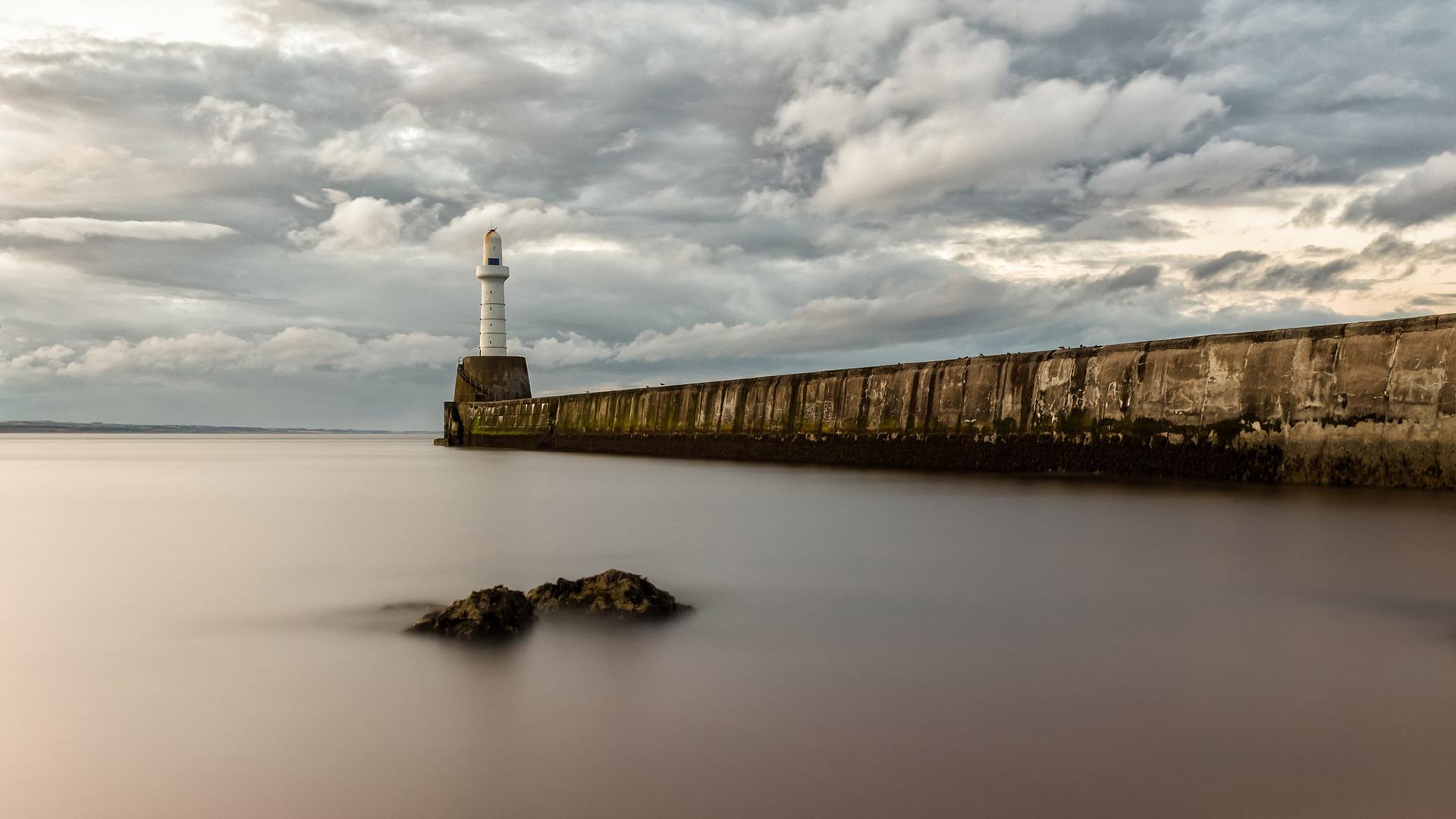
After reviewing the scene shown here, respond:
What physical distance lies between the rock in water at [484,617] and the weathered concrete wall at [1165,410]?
21.4 ft

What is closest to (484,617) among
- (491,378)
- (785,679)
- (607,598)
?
(607,598)

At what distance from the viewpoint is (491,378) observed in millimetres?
27219

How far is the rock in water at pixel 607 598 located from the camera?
322 cm

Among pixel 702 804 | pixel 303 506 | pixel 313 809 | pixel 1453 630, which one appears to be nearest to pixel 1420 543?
pixel 1453 630

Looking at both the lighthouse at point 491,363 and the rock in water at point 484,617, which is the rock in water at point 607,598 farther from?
the lighthouse at point 491,363

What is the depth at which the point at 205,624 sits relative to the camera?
3447 millimetres

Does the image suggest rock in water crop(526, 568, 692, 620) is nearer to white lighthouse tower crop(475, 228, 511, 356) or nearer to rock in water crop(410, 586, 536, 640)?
rock in water crop(410, 586, 536, 640)

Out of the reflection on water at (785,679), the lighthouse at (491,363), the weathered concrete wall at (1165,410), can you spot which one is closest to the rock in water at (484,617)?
the reflection on water at (785,679)

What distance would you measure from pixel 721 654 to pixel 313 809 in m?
1.35

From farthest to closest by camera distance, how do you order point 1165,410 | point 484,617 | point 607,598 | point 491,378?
point 491,378
point 1165,410
point 607,598
point 484,617

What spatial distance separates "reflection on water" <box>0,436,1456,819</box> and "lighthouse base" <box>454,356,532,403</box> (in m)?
21.4

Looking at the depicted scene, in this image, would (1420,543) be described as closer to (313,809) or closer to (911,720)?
(911,720)

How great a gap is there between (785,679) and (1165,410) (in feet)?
23.0

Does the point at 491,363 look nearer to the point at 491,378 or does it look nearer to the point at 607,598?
the point at 491,378
